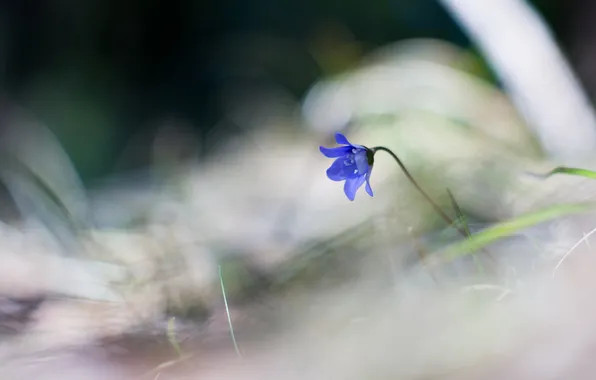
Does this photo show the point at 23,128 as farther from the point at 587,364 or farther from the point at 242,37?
the point at 587,364

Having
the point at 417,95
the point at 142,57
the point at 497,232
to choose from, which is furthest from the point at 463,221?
the point at 142,57

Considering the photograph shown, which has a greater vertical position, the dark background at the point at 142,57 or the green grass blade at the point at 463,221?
the dark background at the point at 142,57

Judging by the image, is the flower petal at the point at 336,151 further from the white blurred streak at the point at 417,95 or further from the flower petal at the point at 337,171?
the white blurred streak at the point at 417,95

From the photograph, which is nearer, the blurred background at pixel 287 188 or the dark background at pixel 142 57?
the blurred background at pixel 287 188

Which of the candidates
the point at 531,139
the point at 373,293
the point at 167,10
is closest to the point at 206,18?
the point at 167,10

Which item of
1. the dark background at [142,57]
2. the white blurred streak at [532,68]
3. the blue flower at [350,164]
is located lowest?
the blue flower at [350,164]

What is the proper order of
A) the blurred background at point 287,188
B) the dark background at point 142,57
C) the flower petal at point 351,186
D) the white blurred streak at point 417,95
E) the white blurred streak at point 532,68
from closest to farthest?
the blurred background at point 287,188 < the flower petal at point 351,186 < the white blurred streak at point 532,68 < the white blurred streak at point 417,95 < the dark background at point 142,57

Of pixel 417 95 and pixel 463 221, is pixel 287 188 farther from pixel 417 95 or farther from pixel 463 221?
pixel 463 221

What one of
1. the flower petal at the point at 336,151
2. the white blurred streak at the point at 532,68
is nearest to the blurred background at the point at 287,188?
the white blurred streak at the point at 532,68
